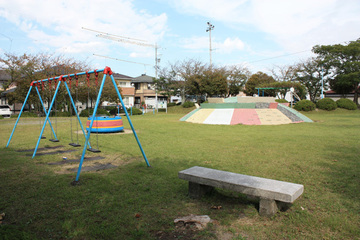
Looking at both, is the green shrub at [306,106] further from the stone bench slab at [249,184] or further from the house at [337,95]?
the stone bench slab at [249,184]

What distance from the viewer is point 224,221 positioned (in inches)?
130

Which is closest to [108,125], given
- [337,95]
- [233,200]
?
[233,200]

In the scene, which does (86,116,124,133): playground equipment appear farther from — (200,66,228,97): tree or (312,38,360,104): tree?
(312,38,360,104): tree

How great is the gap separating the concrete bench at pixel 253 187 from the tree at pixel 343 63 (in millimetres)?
40458

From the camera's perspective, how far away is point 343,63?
133 ft

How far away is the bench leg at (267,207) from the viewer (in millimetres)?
3432

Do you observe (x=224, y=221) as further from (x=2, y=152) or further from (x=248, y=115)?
(x=248, y=115)

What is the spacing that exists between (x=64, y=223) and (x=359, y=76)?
143 feet

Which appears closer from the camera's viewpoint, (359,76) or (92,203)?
(92,203)

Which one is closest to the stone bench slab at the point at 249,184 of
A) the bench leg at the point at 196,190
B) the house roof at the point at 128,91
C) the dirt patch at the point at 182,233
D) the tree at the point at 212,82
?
the bench leg at the point at 196,190

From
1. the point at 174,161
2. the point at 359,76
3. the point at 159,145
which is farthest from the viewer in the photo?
the point at 359,76

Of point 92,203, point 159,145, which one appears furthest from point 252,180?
point 159,145

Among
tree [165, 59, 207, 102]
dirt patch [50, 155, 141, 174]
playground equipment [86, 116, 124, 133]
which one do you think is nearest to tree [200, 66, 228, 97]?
tree [165, 59, 207, 102]

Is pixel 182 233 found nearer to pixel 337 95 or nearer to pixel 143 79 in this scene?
pixel 143 79
